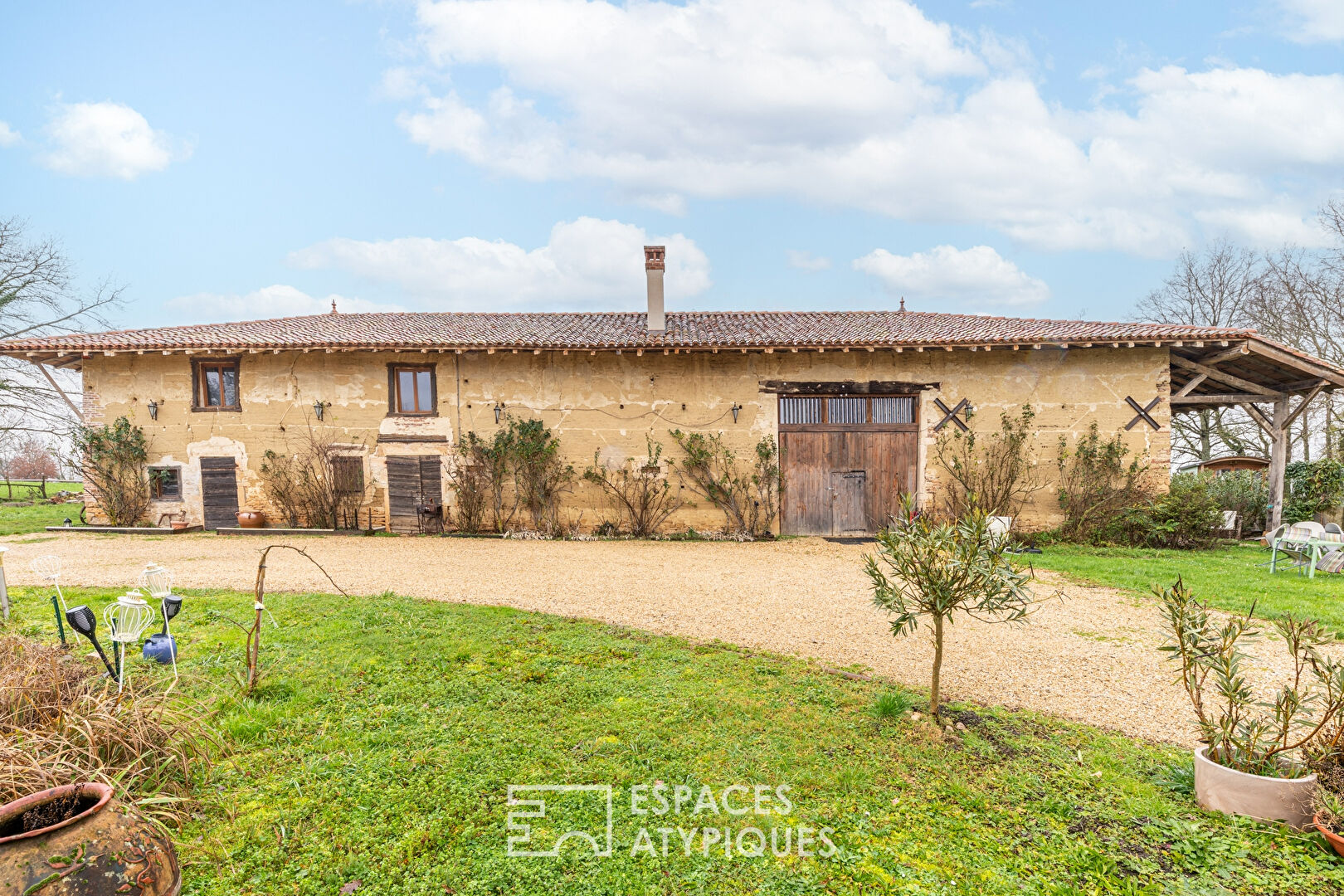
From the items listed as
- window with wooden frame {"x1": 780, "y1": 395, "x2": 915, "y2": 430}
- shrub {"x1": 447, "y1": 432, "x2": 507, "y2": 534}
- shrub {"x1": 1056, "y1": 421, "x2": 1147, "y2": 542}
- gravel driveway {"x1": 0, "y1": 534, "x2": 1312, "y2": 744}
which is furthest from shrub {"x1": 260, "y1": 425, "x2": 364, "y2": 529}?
shrub {"x1": 1056, "y1": 421, "x2": 1147, "y2": 542}

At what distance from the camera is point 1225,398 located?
41.4 feet

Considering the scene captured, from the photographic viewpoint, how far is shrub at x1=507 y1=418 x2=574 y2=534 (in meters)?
12.8

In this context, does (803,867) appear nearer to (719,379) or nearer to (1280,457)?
(719,379)

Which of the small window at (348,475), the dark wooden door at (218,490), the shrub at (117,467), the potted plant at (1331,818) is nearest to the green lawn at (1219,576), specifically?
the potted plant at (1331,818)

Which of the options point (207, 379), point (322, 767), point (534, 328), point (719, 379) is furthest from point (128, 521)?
point (322, 767)

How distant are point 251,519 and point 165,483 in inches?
82.8

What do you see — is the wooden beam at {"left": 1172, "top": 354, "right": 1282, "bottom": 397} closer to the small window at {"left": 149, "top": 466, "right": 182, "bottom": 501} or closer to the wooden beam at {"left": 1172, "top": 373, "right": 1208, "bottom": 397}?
the wooden beam at {"left": 1172, "top": 373, "right": 1208, "bottom": 397}

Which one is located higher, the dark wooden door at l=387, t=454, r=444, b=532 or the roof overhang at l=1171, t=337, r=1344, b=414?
the roof overhang at l=1171, t=337, r=1344, b=414

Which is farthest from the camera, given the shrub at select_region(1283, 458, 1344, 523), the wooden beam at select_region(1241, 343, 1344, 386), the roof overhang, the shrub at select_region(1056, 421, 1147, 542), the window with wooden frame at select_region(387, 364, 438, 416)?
the window with wooden frame at select_region(387, 364, 438, 416)

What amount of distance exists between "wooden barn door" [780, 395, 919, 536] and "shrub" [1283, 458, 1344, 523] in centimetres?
758

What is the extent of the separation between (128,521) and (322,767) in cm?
1330

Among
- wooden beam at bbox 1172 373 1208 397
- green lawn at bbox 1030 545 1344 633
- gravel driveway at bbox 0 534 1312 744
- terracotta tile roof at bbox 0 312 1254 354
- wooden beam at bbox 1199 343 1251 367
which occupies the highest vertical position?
terracotta tile roof at bbox 0 312 1254 354

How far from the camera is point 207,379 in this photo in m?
13.4

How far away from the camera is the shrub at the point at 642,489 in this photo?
12859 mm
